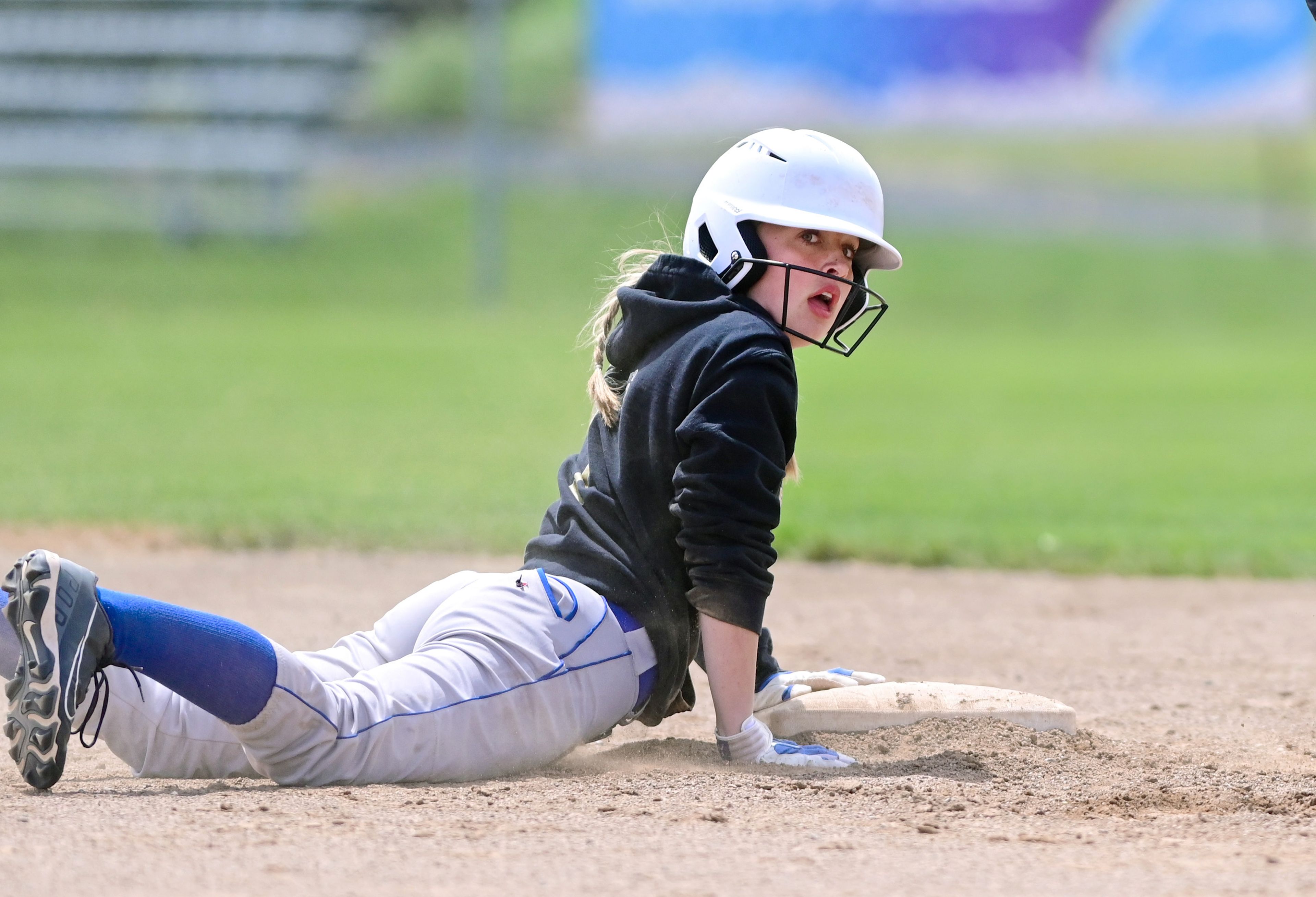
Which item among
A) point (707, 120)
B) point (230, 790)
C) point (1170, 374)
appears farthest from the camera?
point (707, 120)

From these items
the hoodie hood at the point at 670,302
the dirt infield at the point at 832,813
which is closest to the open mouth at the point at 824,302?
the hoodie hood at the point at 670,302

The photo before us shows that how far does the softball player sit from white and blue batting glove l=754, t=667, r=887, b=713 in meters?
0.24

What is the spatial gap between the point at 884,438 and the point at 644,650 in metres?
8.96

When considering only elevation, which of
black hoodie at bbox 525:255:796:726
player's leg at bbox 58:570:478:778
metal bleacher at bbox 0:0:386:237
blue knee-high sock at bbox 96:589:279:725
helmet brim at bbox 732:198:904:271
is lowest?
player's leg at bbox 58:570:478:778

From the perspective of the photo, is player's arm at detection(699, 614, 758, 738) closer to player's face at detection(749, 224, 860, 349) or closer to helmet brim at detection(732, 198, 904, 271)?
player's face at detection(749, 224, 860, 349)

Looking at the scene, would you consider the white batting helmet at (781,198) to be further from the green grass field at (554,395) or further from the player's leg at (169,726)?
the green grass field at (554,395)

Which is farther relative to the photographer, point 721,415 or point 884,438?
point 884,438

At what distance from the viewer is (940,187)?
94.3 feet

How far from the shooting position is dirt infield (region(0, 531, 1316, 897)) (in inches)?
99.7

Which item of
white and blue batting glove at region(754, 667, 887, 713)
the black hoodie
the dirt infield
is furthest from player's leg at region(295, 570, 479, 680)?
white and blue batting glove at region(754, 667, 887, 713)

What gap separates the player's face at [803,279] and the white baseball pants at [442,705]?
77 centimetres

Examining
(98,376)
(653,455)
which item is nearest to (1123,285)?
(98,376)

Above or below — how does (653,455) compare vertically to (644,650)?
above

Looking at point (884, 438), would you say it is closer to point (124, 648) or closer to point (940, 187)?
point (124, 648)
